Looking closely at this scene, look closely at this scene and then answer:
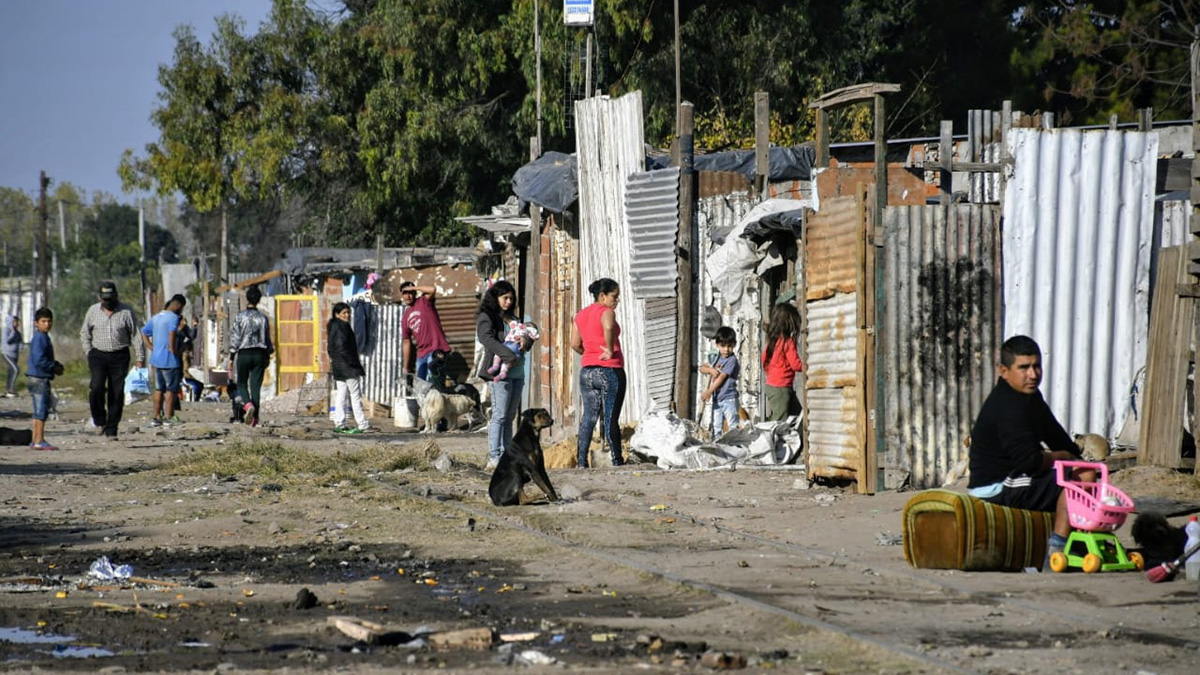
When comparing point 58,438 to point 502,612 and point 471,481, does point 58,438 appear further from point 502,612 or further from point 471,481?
point 502,612

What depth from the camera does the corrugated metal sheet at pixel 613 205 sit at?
16.6 meters

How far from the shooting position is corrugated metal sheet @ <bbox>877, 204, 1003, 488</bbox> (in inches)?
432

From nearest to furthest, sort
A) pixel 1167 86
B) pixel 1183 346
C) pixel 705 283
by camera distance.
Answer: pixel 1183 346, pixel 705 283, pixel 1167 86

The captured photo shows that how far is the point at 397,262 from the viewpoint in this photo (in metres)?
30.5

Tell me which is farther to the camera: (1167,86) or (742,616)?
(1167,86)

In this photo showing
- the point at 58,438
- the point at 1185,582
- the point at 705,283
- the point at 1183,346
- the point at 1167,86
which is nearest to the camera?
the point at 1185,582

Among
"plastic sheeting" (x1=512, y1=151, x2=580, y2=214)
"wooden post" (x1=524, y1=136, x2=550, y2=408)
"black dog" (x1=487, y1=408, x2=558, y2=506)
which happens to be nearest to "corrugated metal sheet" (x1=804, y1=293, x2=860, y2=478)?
"black dog" (x1=487, y1=408, x2=558, y2=506)

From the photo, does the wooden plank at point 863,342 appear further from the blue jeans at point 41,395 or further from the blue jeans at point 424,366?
the blue jeans at point 424,366

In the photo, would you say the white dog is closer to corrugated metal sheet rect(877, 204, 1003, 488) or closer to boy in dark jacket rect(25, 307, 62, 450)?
boy in dark jacket rect(25, 307, 62, 450)

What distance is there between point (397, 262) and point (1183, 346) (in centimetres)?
2181

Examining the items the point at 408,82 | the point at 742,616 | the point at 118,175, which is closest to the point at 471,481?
the point at 742,616

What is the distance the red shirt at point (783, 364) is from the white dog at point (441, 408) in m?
7.72

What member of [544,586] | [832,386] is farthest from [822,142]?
[544,586]

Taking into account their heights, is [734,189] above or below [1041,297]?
above
